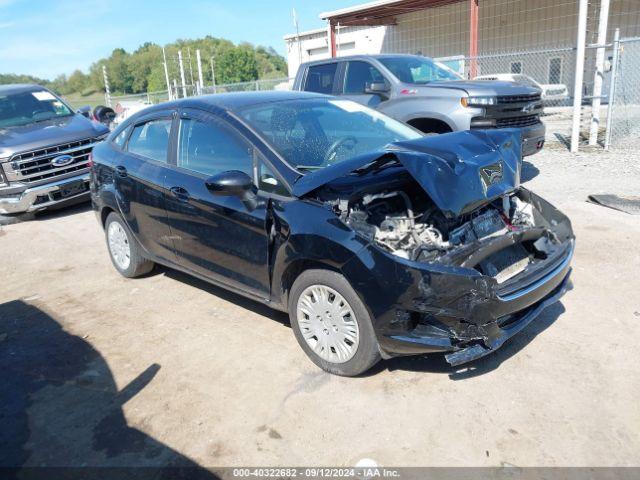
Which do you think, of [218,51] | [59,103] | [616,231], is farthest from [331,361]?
[218,51]

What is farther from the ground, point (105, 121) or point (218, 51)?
point (218, 51)

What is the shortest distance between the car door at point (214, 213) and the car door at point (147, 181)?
0.17 m

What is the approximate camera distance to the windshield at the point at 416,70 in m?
8.45

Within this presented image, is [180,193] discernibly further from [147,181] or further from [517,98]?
[517,98]

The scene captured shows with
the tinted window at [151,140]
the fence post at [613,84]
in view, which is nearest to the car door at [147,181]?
the tinted window at [151,140]

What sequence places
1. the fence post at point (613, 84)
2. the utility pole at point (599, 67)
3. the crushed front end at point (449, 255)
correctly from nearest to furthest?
the crushed front end at point (449, 255) → the fence post at point (613, 84) → the utility pole at point (599, 67)

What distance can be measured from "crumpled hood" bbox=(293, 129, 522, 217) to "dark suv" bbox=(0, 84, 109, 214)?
6.18 m

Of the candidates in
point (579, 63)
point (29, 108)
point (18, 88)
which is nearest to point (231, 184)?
point (29, 108)

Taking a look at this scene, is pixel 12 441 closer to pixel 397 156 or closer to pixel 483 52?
pixel 397 156

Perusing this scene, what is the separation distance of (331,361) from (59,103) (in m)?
8.41

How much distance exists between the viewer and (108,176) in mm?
5430

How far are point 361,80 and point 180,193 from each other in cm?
501

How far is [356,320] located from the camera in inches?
132

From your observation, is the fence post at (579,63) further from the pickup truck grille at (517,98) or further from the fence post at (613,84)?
the pickup truck grille at (517,98)
